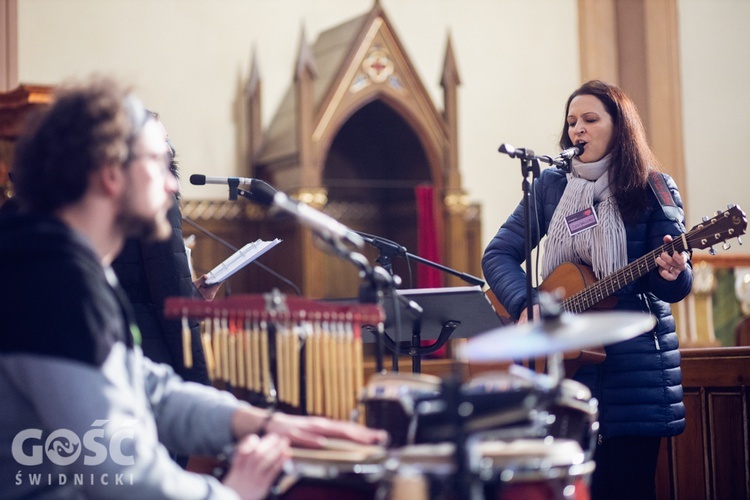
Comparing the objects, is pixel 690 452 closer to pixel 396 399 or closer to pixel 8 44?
pixel 396 399

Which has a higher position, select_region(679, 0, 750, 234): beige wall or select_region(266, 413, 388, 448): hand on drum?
select_region(679, 0, 750, 234): beige wall

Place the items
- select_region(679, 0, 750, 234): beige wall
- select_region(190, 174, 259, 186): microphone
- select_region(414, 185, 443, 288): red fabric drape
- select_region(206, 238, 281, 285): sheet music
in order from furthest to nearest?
select_region(679, 0, 750, 234): beige wall → select_region(414, 185, 443, 288): red fabric drape → select_region(206, 238, 281, 285): sheet music → select_region(190, 174, 259, 186): microphone

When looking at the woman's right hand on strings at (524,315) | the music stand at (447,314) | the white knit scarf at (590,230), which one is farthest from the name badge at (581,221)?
the music stand at (447,314)

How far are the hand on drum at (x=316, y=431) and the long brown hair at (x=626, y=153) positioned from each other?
1.49m

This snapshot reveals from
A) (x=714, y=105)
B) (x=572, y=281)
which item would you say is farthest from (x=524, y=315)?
(x=714, y=105)

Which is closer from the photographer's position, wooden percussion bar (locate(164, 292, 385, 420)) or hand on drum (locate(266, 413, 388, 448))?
hand on drum (locate(266, 413, 388, 448))

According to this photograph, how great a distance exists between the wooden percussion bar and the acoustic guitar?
1.18 meters

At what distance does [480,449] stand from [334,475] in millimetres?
255

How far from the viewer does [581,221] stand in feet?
9.62

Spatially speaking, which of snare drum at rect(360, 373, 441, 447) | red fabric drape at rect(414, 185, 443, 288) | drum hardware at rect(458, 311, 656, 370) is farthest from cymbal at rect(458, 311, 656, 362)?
red fabric drape at rect(414, 185, 443, 288)

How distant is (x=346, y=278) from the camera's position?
23.7ft

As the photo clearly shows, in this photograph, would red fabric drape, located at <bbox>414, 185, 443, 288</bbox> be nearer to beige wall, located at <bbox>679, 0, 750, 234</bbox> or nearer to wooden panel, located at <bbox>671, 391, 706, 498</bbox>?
beige wall, located at <bbox>679, 0, 750, 234</bbox>

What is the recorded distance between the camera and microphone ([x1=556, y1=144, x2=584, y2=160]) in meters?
2.90

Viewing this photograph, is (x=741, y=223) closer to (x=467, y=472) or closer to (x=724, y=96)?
(x=467, y=472)
